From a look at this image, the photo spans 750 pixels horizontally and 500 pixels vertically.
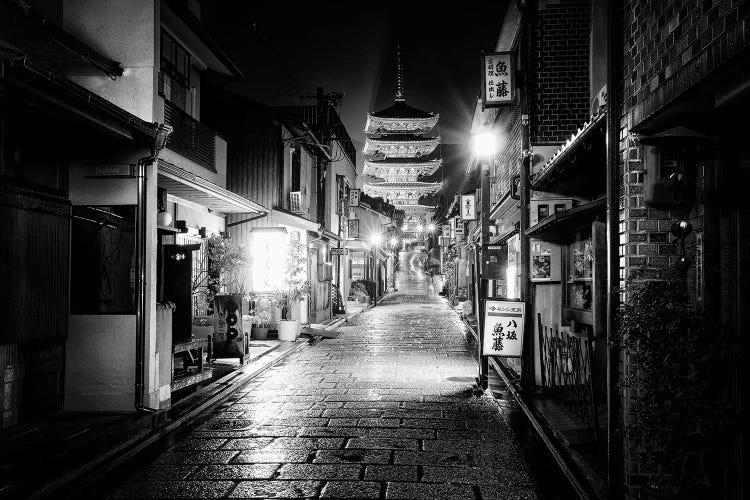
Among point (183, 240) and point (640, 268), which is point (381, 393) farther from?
point (183, 240)

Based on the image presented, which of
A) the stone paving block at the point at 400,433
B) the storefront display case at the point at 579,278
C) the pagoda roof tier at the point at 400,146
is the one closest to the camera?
the stone paving block at the point at 400,433

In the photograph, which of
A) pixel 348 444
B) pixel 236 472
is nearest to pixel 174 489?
pixel 236 472

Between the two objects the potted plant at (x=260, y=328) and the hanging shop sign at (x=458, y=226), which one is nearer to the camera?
the potted plant at (x=260, y=328)

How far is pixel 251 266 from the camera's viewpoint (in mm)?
19719

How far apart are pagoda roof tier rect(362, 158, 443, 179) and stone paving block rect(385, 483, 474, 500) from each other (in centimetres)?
4589

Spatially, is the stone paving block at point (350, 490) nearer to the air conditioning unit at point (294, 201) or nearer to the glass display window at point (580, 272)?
the glass display window at point (580, 272)

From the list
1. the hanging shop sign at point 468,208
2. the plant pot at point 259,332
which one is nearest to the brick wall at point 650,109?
the plant pot at point 259,332

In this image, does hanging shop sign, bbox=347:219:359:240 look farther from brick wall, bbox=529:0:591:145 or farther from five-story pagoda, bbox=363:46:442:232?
brick wall, bbox=529:0:591:145

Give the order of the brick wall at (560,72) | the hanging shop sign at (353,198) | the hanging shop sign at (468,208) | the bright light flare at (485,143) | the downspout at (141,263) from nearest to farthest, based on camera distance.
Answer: the downspout at (141,263) → the bright light flare at (485,143) → the brick wall at (560,72) → the hanging shop sign at (468,208) → the hanging shop sign at (353,198)

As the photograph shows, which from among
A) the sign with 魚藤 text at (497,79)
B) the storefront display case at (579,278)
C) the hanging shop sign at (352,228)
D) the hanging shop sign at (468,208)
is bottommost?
the storefront display case at (579,278)

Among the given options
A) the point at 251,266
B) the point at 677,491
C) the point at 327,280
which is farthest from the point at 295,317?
the point at 677,491

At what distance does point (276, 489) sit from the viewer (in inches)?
232

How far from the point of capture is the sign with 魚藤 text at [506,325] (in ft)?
34.6

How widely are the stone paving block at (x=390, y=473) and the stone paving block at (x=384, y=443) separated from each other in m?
0.74
